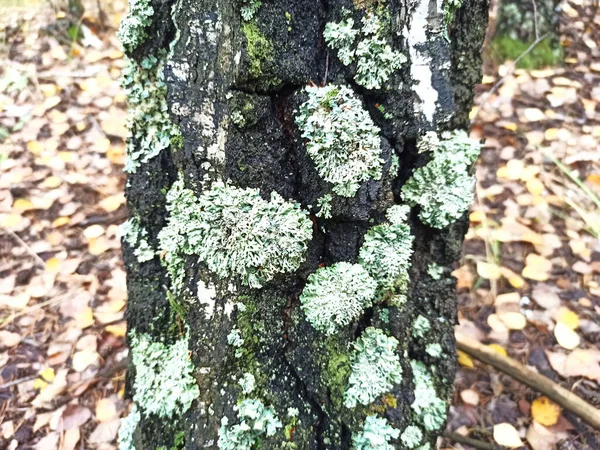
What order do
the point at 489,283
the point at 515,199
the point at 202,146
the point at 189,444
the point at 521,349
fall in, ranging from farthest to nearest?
1. the point at 515,199
2. the point at 489,283
3. the point at 521,349
4. the point at 189,444
5. the point at 202,146

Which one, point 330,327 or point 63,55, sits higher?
point 63,55

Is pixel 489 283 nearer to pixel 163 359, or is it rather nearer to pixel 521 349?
pixel 521 349

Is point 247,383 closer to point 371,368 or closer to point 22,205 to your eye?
point 371,368

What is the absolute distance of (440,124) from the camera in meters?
0.97

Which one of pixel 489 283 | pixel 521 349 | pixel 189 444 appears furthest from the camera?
pixel 489 283

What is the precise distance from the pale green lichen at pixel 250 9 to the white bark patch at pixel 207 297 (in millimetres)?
528

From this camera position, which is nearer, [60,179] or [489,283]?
[489,283]

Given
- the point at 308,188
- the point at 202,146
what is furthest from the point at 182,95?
the point at 308,188

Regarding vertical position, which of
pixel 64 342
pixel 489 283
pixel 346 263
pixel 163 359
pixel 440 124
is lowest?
pixel 64 342

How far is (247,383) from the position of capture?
39.9 inches

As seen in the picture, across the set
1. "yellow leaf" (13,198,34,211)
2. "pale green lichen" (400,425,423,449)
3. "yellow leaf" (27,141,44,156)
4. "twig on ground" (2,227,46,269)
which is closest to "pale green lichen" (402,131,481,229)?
"pale green lichen" (400,425,423,449)

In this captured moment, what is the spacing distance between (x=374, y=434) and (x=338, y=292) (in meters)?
0.32

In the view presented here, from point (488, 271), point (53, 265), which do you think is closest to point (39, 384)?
point (53, 265)

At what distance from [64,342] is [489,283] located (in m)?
1.75
